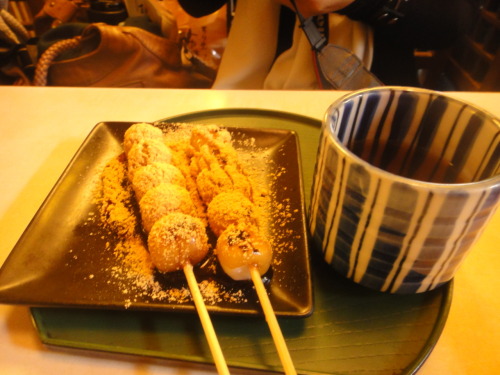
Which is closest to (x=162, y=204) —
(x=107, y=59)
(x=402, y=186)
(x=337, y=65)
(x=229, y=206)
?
(x=229, y=206)

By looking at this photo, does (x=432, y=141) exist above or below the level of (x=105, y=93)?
above

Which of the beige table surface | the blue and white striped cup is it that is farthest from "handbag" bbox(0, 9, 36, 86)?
the blue and white striped cup

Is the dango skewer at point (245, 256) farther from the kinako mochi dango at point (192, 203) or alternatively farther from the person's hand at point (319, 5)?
the person's hand at point (319, 5)

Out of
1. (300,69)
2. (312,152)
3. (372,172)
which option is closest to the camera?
(372,172)

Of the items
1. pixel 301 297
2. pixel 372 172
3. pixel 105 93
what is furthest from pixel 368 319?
pixel 105 93

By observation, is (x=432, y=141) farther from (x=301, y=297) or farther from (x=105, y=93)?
(x=105, y=93)

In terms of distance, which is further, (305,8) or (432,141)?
(305,8)
